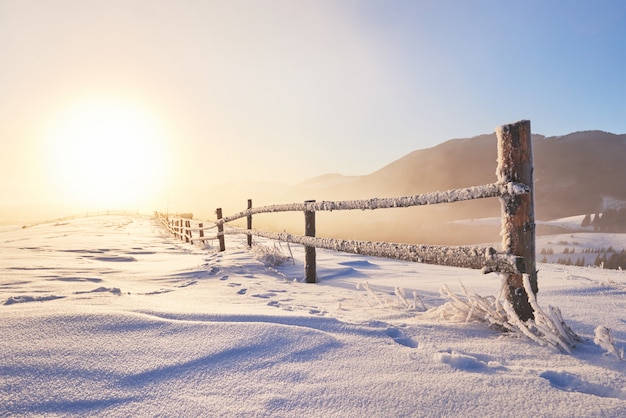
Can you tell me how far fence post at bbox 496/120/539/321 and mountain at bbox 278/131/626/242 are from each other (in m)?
38.3

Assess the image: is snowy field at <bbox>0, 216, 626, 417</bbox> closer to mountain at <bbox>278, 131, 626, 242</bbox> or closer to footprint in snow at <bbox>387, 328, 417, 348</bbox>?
footprint in snow at <bbox>387, 328, 417, 348</bbox>

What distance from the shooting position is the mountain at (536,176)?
51688 millimetres

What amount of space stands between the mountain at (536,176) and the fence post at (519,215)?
38.3m

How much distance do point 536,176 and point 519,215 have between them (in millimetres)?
85800

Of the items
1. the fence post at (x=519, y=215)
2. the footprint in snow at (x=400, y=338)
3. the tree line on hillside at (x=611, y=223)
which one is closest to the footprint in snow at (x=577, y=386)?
the footprint in snow at (x=400, y=338)

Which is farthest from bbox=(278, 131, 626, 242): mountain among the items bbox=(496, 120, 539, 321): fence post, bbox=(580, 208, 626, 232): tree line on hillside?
bbox=(496, 120, 539, 321): fence post

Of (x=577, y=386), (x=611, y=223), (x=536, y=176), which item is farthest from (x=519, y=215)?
(x=536, y=176)

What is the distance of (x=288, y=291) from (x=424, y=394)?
2181 millimetres

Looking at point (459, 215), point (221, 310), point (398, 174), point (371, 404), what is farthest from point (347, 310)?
point (398, 174)

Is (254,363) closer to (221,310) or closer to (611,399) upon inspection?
(221,310)

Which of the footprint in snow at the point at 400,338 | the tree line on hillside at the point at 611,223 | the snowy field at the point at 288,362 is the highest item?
the snowy field at the point at 288,362

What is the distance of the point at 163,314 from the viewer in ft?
6.40

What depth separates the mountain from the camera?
51.7 metres

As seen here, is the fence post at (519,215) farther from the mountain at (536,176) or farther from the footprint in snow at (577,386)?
the mountain at (536,176)
